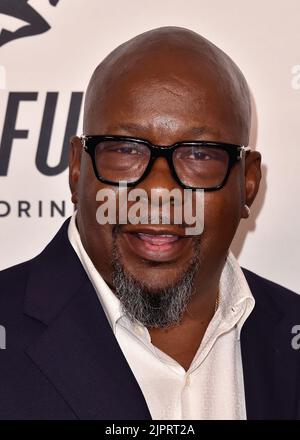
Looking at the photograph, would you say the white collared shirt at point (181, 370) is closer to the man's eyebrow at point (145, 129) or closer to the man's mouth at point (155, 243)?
the man's mouth at point (155, 243)

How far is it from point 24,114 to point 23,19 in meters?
0.22

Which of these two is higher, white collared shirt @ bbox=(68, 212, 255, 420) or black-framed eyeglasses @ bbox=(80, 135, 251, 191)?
black-framed eyeglasses @ bbox=(80, 135, 251, 191)

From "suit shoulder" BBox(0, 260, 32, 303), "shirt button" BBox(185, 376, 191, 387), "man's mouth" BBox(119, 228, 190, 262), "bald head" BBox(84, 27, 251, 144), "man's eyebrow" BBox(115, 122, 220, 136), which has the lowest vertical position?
"shirt button" BBox(185, 376, 191, 387)

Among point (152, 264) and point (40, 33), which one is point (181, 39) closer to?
point (152, 264)

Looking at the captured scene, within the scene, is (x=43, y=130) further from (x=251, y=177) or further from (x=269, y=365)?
(x=269, y=365)

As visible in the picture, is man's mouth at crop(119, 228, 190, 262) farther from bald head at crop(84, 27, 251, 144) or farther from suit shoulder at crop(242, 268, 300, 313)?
suit shoulder at crop(242, 268, 300, 313)

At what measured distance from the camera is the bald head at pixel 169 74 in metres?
1.32

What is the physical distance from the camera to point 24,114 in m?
1.81

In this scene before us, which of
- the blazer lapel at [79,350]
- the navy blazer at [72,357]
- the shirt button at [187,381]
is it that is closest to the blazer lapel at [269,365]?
the navy blazer at [72,357]

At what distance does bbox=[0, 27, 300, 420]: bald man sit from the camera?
126 cm

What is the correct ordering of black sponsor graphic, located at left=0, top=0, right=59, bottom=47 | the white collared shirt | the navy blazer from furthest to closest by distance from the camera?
black sponsor graphic, located at left=0, top=0, right=59, bottom=47 → the white collared shirt → the navy blazer

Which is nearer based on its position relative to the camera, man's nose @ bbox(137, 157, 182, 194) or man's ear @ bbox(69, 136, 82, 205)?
man's nose @ bbox(137, 157, 182, 194)

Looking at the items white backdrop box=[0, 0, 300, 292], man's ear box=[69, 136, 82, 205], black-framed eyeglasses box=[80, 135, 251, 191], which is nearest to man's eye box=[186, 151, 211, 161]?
black-framed eyeglasses box=[80, 135, 251, 191]

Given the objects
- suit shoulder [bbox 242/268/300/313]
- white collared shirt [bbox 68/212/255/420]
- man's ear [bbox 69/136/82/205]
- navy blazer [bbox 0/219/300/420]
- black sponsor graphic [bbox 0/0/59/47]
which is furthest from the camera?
black sponsor graphic [bbox 0/0/59/47]
